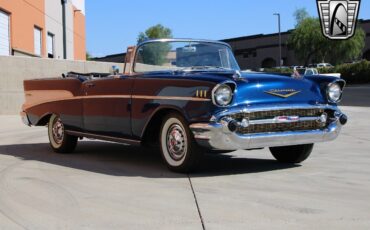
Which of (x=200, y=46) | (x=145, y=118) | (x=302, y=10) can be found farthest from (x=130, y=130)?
(x=302, y=10)

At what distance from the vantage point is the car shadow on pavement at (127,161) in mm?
6873

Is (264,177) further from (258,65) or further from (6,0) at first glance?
(258,65)

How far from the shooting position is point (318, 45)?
69625 millimetres

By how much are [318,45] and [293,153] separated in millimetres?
64565

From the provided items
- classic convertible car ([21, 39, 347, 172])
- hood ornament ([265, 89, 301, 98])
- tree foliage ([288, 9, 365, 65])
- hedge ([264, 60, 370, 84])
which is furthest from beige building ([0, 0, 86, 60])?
tree foliage ([288, 9, 365, 65])

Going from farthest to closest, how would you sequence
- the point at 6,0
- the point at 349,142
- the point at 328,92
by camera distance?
the point at 6,0 → the point at 349,142 → the point at 328,92

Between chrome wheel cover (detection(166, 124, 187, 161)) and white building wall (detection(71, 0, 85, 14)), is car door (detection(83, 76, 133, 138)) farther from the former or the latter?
white building wall (detection(71, 0, 85, 14))

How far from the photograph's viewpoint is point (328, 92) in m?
6.79

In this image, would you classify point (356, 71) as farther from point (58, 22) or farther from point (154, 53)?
point (154, 53)

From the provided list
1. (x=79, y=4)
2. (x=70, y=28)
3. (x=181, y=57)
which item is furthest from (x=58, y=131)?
(x=79, y=4)

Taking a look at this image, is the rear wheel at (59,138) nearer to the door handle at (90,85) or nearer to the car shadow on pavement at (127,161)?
the car shadow on pavement at (127,161)

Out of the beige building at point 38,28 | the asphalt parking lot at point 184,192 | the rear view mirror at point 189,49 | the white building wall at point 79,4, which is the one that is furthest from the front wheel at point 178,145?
the white building wall at point 79,4

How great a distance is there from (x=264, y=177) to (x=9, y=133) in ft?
25.8

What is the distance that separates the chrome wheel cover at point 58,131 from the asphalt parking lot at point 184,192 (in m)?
0.26
